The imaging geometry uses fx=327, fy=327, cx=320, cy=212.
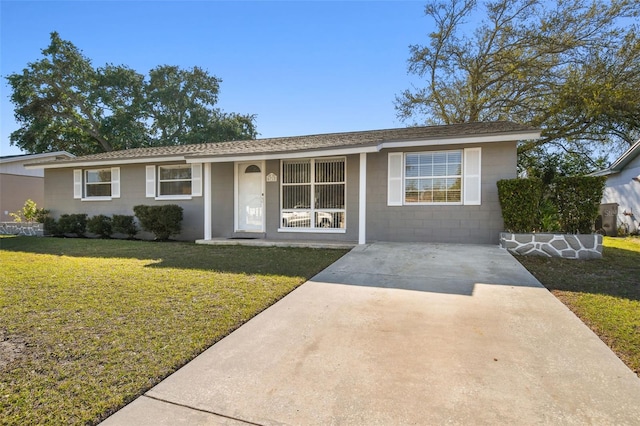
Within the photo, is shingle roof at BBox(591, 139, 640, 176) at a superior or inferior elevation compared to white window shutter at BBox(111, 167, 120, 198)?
superior

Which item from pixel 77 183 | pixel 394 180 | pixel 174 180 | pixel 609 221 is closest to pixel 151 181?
pixel 174 180

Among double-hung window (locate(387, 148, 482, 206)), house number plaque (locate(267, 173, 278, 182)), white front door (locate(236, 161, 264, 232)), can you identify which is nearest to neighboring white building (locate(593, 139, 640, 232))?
double-hung window (locate(387, 148, 482, 206))

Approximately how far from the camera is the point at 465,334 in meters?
3.11

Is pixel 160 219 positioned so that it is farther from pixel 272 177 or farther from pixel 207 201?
pixel 272 177

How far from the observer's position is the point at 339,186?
9.47 m

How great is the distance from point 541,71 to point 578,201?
12.0 metres

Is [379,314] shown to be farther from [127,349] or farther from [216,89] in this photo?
[216,89]

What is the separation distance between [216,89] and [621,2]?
1018 inches

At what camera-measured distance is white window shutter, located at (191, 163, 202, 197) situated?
35.4 feet

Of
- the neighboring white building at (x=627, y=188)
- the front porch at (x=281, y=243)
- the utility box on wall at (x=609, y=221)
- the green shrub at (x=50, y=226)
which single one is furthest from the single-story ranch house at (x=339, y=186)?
the utility box on wall at (x=609, y=221)

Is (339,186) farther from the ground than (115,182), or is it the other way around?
(115,182)

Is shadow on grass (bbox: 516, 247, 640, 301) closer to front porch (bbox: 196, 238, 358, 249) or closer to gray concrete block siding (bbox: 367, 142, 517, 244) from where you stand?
gray concrete block siding (bbox: 367, 142, 517, 244)

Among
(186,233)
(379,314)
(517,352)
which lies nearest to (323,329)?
(379,314)

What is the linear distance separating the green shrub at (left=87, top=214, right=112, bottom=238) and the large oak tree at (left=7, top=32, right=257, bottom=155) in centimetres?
1510
